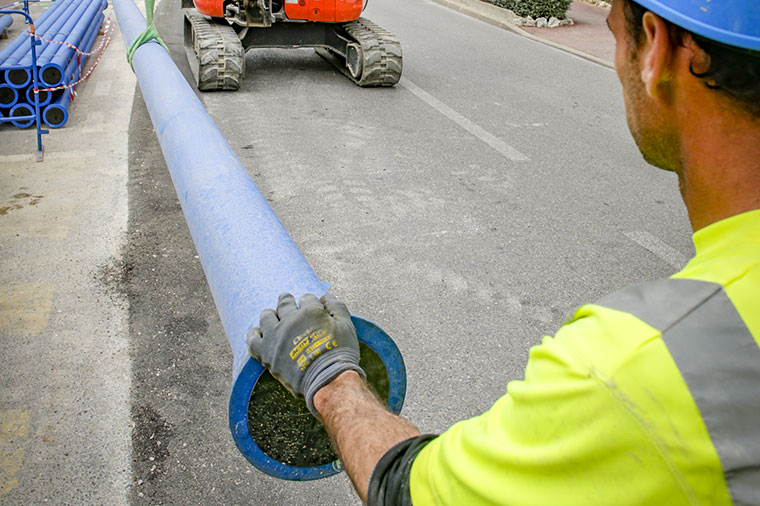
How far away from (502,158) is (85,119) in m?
4.05

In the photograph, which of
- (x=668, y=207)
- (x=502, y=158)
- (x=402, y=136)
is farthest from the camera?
(x=402, y=136)

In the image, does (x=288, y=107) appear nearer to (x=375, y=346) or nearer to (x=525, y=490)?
(x=375, y=346)

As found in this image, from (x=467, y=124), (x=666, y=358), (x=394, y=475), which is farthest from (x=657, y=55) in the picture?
(x=467, y=124)

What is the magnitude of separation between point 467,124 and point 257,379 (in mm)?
5746

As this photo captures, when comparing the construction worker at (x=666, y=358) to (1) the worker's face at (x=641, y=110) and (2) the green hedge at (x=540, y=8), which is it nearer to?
(1) the worker's face at (x=641, y=110)

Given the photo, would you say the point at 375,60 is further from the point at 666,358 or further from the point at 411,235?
the point at 666,358

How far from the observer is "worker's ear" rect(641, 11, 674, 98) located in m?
1.14

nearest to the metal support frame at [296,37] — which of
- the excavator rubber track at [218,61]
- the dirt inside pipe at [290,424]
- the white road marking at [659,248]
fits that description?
the excavator rubber track at [218,61]

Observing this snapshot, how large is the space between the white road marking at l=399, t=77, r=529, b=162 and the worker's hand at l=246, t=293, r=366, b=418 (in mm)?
4810

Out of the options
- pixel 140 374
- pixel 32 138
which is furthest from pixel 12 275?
pixel 32 138

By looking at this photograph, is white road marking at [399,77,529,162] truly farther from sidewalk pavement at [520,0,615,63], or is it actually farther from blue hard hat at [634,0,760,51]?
blue hard hat at [634,0,760,51]

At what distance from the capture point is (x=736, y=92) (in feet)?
3.46

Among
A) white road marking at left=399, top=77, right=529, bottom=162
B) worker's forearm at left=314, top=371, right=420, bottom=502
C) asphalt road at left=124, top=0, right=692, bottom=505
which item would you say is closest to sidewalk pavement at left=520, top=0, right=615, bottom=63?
asphalt road at left=124, top=0, right=692, bottom=505

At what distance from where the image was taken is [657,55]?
1150mm
